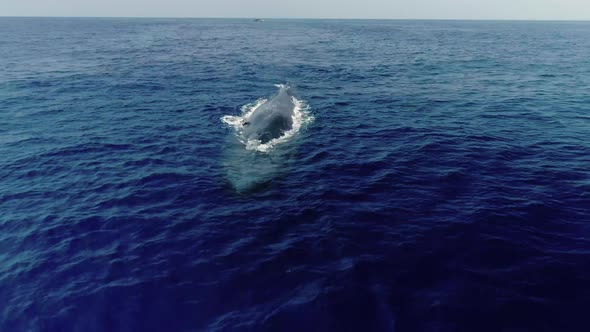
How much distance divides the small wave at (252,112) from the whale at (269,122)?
43 cm

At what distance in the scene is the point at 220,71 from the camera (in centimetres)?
7988

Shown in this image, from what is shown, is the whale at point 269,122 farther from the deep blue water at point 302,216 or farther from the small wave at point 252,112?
the deep blue water at point 302,216

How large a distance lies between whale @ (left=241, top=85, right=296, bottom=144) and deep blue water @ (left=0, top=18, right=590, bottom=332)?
7.91 ft

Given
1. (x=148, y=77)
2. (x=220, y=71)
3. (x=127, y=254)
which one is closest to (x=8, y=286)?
(x=127, y=254)

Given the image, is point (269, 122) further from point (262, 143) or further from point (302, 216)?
point (302, 216)

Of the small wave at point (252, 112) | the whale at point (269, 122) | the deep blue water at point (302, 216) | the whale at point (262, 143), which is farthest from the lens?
the whale at point (269, 122)

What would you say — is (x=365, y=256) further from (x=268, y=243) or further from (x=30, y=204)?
(x=30, y=204)

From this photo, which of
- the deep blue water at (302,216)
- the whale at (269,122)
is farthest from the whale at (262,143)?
the deep blue water at (302,216)

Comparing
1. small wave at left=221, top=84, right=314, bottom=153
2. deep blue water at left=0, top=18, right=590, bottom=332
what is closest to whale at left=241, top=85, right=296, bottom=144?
small wave at left=221, top=84, right=314, bottom=153

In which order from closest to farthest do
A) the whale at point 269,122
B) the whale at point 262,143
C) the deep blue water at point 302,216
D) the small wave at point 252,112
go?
1. the deep blue water at point 302,216
2. the whale at point 262,143
3. the small wave at point 252,112
4. the whale at point 269,122

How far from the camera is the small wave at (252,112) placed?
129 feet

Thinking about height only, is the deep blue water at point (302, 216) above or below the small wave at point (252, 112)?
below

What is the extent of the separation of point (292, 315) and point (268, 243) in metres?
6.31

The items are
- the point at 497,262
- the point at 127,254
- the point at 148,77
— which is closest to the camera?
the point at 497,262
